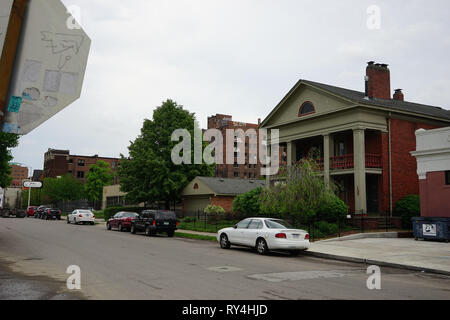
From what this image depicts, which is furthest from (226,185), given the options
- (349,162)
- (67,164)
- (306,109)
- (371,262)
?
(67,164)

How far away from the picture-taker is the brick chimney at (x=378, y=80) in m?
31.6

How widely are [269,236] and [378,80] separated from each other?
2029cm

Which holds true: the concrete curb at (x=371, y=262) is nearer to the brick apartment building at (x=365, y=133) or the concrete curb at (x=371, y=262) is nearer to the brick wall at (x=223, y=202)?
the brick apartment building at (x=365, y=133)

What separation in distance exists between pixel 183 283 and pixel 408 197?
22.8 m

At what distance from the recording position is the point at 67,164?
11069 centimetres

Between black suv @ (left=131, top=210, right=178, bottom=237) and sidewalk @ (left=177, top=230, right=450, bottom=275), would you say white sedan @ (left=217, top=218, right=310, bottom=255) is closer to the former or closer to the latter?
sidewalk @ (left=177, top=230, right=450, bottom=275)

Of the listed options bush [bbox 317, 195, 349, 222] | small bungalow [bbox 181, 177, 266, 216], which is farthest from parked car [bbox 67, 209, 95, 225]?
bush [bbox 317, 195, 349, 222]

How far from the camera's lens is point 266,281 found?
9953mm

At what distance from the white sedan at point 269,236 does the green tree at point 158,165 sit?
23528 mm

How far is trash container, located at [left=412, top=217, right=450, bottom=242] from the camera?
68.5 feet

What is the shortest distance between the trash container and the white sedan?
817 cm
